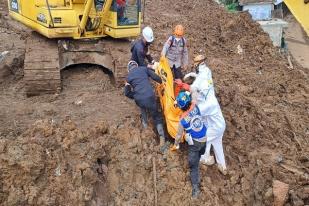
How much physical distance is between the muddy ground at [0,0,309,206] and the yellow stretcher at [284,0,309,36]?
259 cm

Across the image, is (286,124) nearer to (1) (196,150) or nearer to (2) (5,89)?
(1) (196,150)

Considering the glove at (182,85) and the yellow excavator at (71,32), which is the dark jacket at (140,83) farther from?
the yellow excavator at (71,32)

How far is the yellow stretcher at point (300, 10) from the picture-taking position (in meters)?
7.63

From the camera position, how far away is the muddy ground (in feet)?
24.6

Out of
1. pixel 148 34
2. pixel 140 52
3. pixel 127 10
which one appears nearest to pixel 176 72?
pixel 140 52

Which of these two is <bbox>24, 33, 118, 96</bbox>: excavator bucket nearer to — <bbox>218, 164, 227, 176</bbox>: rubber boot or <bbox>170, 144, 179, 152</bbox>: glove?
<bbox>170, 144, 179, 152</bbox>: glove

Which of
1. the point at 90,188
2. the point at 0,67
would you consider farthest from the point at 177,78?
the point at 0,67

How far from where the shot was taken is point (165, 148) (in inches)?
328

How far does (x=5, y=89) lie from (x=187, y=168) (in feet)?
15.4

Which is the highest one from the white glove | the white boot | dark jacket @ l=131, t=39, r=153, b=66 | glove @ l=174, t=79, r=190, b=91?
dark jacket @ l=131, t=39, r=153, b=66

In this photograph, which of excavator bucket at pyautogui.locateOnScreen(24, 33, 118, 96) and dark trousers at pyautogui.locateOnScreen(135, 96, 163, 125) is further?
excavator bucket at pyautogui.locateOnScreen(24, 33, 118, 96)

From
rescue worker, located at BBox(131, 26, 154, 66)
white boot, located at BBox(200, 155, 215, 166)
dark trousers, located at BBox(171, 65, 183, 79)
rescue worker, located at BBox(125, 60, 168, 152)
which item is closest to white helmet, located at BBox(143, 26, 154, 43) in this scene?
rescue worker, located at BBox(131, 26, 154, 66)

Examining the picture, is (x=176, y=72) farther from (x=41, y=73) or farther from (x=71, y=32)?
(x=41, y=73)

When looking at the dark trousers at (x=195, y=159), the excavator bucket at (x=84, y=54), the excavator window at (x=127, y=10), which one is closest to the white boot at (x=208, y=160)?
the dark trousers at (x=195, y=159)
